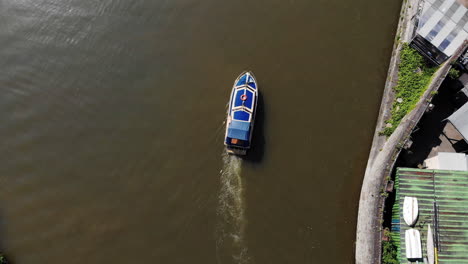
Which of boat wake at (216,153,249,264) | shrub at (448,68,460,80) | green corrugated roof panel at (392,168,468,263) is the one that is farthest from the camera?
boat wake at (216,153,249,264)

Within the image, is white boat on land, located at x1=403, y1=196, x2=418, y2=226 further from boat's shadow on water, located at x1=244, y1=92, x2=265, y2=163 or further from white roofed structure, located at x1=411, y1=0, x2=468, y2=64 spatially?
white roofed structure, located at x1=411, y1=0, x2=468, y2=64

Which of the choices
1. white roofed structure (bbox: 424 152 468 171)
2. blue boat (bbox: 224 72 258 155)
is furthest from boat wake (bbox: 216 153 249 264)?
white roofed structure (bbox: 424 152 468 171)

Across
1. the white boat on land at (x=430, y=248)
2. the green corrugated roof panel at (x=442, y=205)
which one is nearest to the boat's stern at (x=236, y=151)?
the green corrugated roof panel at (x=442, y=205)

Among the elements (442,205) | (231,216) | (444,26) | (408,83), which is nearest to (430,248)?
(442,205)

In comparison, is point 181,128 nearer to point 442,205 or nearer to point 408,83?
point 408,83

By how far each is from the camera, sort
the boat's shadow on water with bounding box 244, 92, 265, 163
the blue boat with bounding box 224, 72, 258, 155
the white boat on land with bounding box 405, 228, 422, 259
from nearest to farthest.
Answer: the white boat on land with bounding box 405, 228, 422, 259 → the blue boat with bounding box 224, 72, 258, 155 → the boat's shadow on water with bounding box 244, 92, 265, 163

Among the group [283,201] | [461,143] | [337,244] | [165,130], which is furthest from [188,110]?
[461,143]
